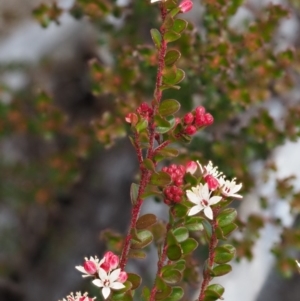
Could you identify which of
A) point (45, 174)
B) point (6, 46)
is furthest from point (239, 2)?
point (6, 46)

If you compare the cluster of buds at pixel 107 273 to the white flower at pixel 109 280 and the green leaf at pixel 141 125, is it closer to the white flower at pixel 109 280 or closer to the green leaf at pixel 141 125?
the white flower at pixel 109 280

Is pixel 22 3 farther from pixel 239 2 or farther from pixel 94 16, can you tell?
pixel 239 2

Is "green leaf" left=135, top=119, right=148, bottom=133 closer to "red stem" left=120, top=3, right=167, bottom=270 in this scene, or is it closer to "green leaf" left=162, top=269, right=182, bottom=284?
"red stem" left=120, top=3, right=167, bottom=270

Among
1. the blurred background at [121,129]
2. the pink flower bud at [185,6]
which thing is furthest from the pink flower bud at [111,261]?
the blurred background at [121,129]

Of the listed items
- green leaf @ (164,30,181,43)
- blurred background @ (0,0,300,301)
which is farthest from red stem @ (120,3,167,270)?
blurred background @ (0,0,300,301)

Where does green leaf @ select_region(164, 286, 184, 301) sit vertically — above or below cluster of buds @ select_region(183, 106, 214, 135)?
below

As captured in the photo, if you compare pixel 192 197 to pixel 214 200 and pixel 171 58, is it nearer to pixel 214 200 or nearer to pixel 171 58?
pixel 214 200

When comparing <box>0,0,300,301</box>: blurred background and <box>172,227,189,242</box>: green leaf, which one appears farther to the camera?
<box>0,0,300,301</box>: blurred background
